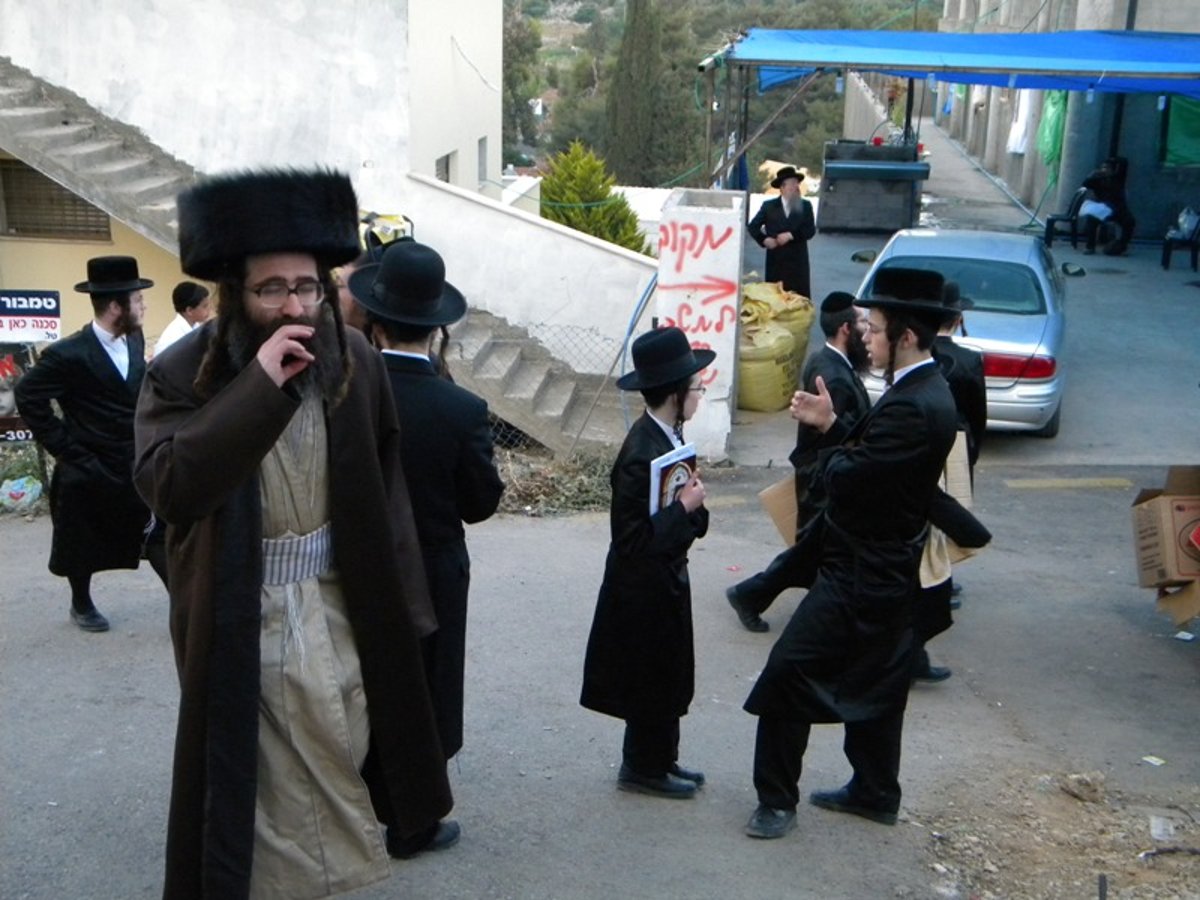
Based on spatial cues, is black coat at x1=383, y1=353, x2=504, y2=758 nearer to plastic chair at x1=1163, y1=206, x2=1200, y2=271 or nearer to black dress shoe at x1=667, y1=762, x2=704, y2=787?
black dress shoe at x1=667, y1=762, x2=704, y2=787

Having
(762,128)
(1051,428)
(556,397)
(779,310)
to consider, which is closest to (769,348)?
(779,310)

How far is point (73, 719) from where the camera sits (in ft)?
17.9

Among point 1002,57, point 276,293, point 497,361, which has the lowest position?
point 497,361

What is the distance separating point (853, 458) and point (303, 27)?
28.5ft

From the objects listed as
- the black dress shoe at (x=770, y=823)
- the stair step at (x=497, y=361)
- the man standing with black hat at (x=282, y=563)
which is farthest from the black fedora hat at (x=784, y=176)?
the man standing with black hat at (x=282, y=563)

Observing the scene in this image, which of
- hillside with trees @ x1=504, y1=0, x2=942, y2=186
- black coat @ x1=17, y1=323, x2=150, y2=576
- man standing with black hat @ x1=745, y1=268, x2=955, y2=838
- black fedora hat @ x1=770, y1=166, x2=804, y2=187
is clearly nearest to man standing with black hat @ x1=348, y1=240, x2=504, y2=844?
man standing with black hat @ x1=745, y1=268, x2=955, y2=838

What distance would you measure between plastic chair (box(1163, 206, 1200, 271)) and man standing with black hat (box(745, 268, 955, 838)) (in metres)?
13.9

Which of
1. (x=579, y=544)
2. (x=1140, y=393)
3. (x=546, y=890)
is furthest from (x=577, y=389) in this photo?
(x=546, y=890)

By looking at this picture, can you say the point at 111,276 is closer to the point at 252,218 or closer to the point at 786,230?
the point at 252,218

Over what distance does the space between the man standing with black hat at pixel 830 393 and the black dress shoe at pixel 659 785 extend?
163cm

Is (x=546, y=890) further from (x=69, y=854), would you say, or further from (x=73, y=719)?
(x=73, y=719)

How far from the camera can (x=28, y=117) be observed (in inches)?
435

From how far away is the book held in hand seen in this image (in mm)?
4434

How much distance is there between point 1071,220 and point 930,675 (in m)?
13.6
